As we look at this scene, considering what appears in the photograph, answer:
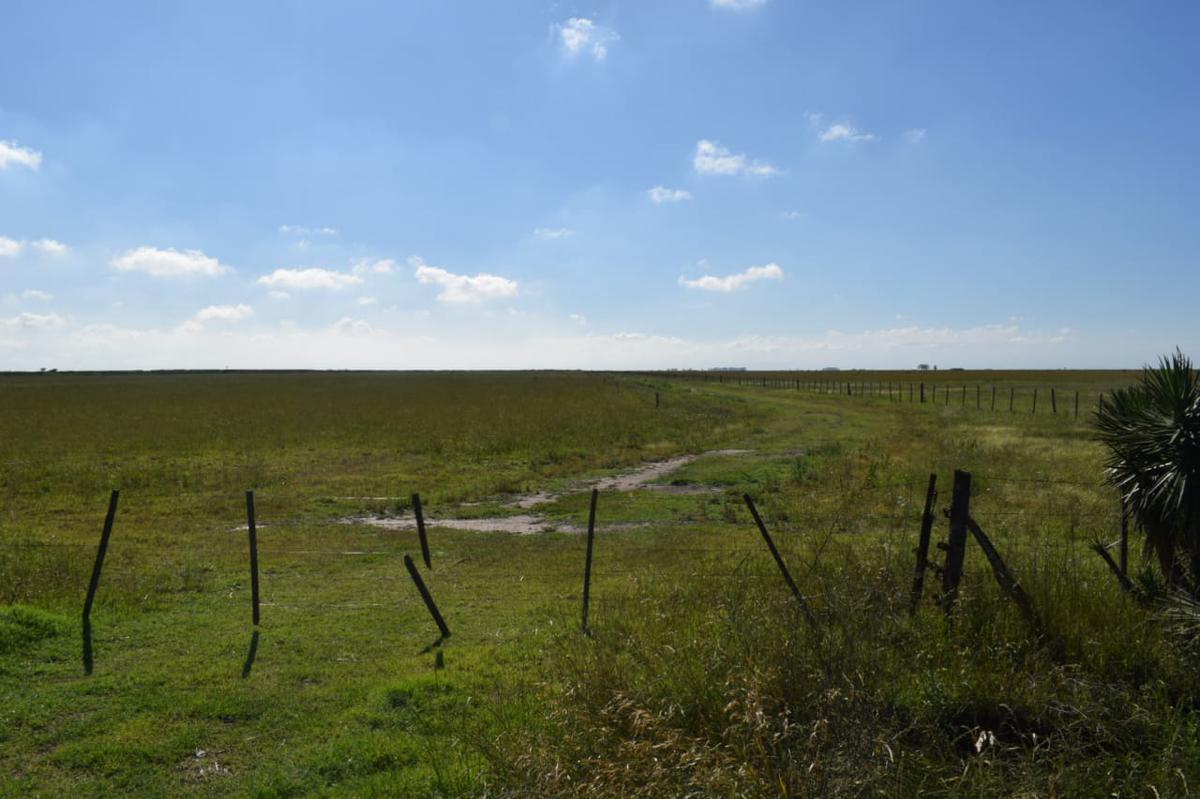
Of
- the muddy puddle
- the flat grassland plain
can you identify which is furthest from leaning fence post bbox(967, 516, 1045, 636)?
the muddy puddle

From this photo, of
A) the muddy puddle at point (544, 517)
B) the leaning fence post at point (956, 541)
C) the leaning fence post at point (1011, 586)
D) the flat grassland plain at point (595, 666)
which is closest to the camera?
the flat grassland plain at point (595, 666)

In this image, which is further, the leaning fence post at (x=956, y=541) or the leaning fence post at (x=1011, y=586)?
the leaning fence post at (x=956, y=541)

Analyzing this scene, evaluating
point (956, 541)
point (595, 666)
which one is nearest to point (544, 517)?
point (595, 666)

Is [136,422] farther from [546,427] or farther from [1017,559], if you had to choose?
[1017,559]

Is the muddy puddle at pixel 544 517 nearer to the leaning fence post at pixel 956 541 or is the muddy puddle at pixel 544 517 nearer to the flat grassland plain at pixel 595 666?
the flat grassland plain at pixel 595 666

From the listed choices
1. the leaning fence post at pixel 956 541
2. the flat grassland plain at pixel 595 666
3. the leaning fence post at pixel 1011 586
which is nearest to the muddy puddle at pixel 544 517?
the flat grassland plain at pixel 595 666

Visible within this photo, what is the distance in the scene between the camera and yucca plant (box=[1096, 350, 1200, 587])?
6.49 m

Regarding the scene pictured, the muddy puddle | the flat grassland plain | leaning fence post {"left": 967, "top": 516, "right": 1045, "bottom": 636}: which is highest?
leaning fence post {"left": 967, "top": 516, "right": 1045, "bottom": 636}

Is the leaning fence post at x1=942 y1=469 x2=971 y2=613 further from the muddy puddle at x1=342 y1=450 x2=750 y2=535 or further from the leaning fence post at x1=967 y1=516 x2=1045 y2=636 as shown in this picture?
the muddy puddle at x1=342 y1=450 x2=750 y2=535

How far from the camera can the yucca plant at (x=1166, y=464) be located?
6.49 meters

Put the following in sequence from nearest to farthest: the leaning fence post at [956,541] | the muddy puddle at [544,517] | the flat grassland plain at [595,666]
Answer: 1. the flat grassland plain at [595,666]
2. the leaning fence post at [956,541]
3. the muddy puddle at [544,517]

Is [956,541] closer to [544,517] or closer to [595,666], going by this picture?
[595,666]

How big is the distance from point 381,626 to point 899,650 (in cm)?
618

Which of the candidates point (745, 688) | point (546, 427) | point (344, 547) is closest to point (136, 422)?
point (546, 427)
